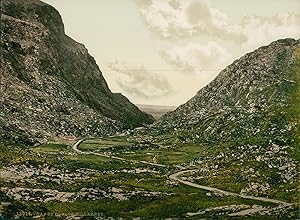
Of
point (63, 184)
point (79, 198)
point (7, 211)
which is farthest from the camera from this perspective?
point (63, 184)

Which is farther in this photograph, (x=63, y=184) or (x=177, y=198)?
(x=63, y=184)

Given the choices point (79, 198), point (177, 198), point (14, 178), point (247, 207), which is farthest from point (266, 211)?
point (14, 178)

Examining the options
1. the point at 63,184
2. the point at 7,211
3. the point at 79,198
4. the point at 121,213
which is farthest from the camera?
the point at 63,184

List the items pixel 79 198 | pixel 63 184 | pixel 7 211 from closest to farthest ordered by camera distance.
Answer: pixel 7 211
pixel 79 198
pixel 63 184

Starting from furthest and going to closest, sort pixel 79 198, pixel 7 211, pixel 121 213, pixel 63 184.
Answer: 1. pixel 63 184
2. pixel 79 198
3. pixel 121 213
4. pixel 7 211

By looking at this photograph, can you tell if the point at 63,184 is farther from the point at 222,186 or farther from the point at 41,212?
the point at 222,186

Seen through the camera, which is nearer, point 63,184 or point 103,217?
point 103,217

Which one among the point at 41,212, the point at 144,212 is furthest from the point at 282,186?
the point at 41,212

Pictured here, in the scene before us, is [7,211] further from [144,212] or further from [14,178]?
[14,178]
